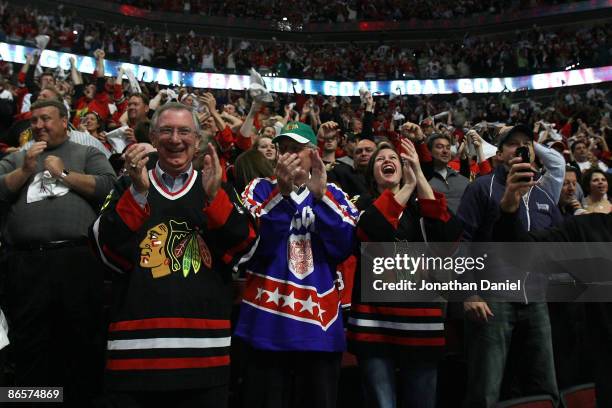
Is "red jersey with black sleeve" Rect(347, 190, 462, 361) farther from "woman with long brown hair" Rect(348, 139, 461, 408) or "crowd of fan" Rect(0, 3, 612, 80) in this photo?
"crowd of fan" Rect(0, 3, 612, 80)

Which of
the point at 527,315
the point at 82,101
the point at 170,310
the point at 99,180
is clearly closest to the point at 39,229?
the point at 99,180

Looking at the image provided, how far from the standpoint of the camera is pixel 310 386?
2.71 metres

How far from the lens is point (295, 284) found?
9.10 ft

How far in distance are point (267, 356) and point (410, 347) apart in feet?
2.70

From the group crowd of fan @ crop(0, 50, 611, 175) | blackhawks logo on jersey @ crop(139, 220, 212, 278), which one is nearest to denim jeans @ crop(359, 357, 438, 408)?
blackhawks logo on jersey @ crop(139, 220, 212, 278)

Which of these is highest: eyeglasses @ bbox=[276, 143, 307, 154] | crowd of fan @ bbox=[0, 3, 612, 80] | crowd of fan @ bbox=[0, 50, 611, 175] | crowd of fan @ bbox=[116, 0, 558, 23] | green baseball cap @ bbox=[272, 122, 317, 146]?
crowd of fan @ bbox=[116, 0, 558, 23]

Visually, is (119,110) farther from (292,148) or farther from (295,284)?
(295,284)

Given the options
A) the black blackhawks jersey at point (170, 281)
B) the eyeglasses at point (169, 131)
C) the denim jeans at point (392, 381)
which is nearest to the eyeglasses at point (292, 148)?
the black blackhawks jersey at point (170, 281)

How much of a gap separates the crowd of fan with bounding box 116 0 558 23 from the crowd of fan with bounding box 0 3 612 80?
4.09ft

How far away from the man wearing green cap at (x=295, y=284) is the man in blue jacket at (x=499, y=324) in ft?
3.43

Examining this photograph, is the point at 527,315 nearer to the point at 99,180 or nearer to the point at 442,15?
the point at 99,180

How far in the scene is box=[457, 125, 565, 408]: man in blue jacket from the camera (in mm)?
3447

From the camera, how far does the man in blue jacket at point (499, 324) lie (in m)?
3.45

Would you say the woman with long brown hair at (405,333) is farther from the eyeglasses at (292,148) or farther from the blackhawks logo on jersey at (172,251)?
the blackhawks logo on jersey at (172,251)
